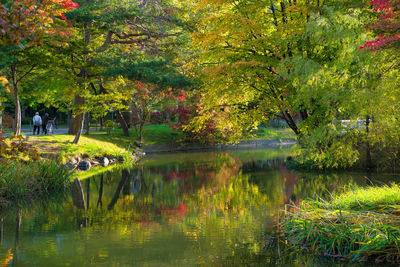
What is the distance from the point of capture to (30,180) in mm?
13891

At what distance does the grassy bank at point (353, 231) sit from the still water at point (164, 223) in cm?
34

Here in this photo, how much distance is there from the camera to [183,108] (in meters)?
36.5

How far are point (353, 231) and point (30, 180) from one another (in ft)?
32.9

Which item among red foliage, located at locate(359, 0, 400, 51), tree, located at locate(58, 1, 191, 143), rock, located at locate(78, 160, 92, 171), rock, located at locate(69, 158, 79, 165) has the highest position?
tree, located at locate(58, 1, 191, 143)

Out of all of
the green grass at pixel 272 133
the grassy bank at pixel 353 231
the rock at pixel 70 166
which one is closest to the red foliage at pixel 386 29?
the grassy bank at pixel 353 231

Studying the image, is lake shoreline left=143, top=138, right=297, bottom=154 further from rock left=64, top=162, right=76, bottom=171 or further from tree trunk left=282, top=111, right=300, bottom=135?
tree trunk left=282, top=111, right=300, bottom=135

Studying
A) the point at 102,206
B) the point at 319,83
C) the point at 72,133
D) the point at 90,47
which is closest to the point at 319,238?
the point at 102,206

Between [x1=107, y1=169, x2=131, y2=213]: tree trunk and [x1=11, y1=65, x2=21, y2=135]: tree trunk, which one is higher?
[x1=11, y1=65, x2=21, y2=135]: tree trunk

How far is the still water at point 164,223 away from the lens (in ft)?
24.4

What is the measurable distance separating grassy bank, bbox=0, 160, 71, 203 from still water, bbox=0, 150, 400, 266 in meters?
0.85

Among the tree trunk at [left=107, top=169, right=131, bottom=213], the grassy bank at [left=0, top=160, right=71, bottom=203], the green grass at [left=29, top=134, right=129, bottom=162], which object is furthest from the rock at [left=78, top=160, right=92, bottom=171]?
the grassy bank at [left=0, top=160, right=71, bottom=203]

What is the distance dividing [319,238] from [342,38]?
8741 millimetres

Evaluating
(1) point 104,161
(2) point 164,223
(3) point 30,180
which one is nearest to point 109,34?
(1) point 104,161

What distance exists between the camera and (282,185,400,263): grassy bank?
22.8 ft
